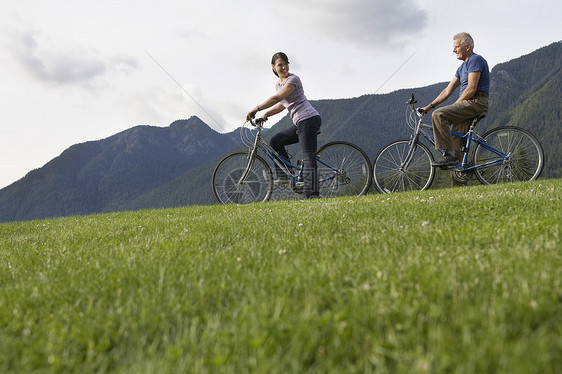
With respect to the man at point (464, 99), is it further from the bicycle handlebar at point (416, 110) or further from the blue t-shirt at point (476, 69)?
the bicycle handlebar at point (416, 110)

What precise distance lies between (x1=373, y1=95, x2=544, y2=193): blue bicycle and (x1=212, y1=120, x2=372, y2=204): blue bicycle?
0.73 m

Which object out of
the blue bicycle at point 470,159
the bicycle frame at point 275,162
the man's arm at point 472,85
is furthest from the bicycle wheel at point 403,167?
the man's arm at point 472,85

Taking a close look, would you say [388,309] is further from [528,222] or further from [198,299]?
[528,222]

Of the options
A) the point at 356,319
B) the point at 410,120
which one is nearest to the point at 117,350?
the point at 356,319

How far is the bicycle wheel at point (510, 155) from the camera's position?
9086 mm

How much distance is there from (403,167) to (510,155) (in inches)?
104

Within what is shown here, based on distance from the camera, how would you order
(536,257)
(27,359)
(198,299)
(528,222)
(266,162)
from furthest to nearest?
(266,162)
(528,222)
(536,257)
(198,299)
(27,359)

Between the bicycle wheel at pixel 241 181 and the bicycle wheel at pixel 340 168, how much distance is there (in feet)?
4.98

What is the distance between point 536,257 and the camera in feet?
7.25

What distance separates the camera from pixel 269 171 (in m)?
9.66

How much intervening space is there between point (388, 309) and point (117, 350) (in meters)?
1.27

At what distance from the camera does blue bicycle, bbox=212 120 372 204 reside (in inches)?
380

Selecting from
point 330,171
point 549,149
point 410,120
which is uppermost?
point 410,120

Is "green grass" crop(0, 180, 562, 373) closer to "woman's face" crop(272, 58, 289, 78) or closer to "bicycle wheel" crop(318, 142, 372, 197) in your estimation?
"bicycle wheel" crop(318, 142, 372, 197)
